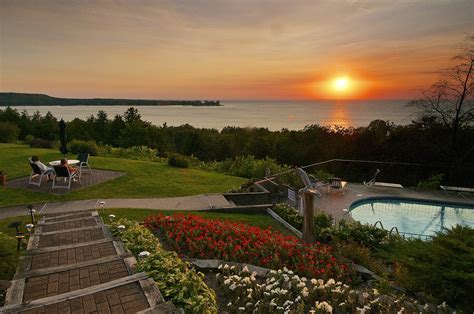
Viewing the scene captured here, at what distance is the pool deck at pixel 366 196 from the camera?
32.9 ft

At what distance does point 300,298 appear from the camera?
4137 mm

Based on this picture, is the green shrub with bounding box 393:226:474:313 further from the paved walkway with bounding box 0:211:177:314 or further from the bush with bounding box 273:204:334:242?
the paved walkway with bounding box 0:211:177:314

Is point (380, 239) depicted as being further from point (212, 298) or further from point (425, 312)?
point (212, 298)

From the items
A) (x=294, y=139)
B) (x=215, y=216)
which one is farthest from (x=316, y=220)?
(x=294, y=139)

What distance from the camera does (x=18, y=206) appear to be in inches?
343

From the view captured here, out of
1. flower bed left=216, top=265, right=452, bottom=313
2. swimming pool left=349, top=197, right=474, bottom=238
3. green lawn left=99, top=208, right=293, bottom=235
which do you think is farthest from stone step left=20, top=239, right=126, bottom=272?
swimming pool left=349, top=197, right=474, bottom=238

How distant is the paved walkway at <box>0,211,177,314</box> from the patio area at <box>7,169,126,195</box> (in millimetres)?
4753

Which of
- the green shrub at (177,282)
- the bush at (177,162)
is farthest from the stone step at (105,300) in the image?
the bush at (177,162)

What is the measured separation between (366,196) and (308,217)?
587cm

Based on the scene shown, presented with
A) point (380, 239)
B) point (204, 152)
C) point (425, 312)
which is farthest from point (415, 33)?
point (204, 152)

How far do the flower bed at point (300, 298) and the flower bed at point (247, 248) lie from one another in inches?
22.7

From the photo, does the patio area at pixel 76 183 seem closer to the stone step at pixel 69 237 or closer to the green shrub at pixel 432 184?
the stone step at pixel 69 237

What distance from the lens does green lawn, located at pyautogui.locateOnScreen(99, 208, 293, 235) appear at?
7945mm

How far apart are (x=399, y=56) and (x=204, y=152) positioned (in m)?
31.7
